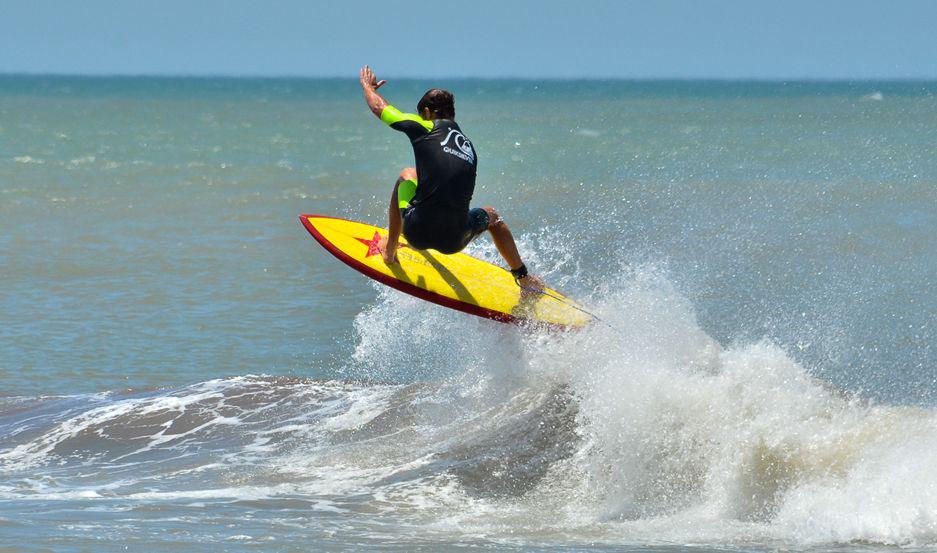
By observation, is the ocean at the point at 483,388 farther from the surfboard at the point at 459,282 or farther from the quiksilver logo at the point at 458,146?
the quiksilver logo at the point at 458,146

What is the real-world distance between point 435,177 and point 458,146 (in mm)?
262

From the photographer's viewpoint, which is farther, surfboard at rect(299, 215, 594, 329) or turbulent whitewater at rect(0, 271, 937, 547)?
surfboard at rect(299, 215, 594, 329)

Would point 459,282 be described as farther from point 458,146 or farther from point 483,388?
point 458,146

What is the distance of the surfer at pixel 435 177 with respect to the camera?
8.50 m

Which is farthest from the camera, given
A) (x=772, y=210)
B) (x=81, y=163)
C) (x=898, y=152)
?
(x=898, y=152)

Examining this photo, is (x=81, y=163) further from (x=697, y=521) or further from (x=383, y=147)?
(x=697, y=521)

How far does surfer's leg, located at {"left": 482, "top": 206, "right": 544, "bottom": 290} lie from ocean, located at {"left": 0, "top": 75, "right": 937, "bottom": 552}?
0.41 metres

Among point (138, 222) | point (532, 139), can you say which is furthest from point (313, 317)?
point (532, 139)

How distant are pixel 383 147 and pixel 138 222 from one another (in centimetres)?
1970

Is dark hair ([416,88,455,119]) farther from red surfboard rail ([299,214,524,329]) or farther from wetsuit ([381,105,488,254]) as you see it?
red surfboard rail ([299,214,524,329])

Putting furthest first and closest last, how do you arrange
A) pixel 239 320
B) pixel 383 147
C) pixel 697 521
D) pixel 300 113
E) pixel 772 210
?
pixel 300 113
pixel 383 147
pixel 772 210
pixel 239 320
pixel 697 521

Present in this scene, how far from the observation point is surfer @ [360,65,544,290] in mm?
8500

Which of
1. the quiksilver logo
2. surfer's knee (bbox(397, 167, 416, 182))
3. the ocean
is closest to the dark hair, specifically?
the quiksilver logo

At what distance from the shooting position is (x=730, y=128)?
51.0 m
